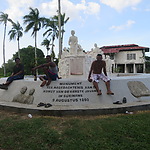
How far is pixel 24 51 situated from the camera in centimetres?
4144

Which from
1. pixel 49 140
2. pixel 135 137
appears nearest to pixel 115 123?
pixel 135 137

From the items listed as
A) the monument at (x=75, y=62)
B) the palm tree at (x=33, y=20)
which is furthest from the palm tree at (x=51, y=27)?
the monument at (x=75, y=62)

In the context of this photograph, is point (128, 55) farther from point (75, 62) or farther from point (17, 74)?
point (17, 74)

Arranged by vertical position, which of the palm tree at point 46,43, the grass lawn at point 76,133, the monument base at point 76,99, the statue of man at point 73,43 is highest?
the palm tree at point 46,43

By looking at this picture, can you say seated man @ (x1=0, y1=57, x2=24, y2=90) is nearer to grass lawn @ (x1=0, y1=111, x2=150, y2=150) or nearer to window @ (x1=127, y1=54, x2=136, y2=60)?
grass lawn @ (x1=0, y1=111, x2=150, y2=150)

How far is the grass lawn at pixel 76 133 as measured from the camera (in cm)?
271

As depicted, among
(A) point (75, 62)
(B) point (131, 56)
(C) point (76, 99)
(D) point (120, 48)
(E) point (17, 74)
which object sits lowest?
(C) point (76, 99)

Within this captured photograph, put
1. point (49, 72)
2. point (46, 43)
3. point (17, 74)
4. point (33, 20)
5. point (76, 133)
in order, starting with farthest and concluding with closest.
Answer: point (46, 43)
point (33, 20)
point (17, 74)
point (49, 72)
point (76, 133)

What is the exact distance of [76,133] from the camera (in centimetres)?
317

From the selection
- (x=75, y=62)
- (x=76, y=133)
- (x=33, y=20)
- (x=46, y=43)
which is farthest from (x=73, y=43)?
(x=46, y=43)

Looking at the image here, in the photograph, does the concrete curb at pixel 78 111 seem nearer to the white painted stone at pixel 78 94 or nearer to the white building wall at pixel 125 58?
the white painted stone at pixel 78 94

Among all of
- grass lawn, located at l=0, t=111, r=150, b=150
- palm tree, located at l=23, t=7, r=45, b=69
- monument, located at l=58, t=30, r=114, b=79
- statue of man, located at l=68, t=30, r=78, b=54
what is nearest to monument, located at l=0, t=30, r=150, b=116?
grass lawn, located at l=0, t=111, r=150, b=150

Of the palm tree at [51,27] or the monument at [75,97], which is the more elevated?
the palm tree at [51,27]

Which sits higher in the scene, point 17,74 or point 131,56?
point 131,56
